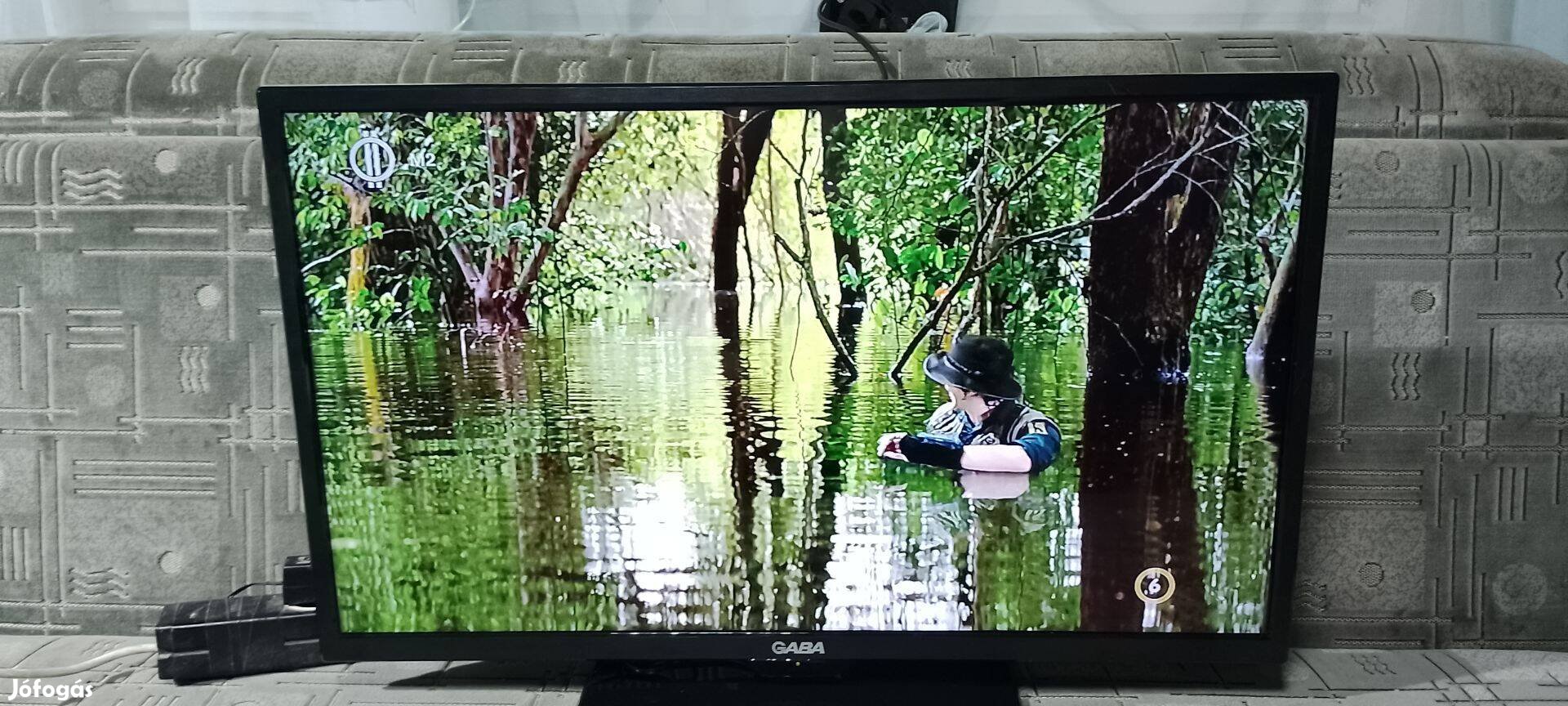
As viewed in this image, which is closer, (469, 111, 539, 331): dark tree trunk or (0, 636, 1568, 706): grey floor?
(469, 111, 539, 331): dark tree trunk

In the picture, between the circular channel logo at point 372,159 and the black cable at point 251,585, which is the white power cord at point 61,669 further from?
the circular channel logo at point 372,159

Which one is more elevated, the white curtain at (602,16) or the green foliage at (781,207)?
the white curtain at (602,16)

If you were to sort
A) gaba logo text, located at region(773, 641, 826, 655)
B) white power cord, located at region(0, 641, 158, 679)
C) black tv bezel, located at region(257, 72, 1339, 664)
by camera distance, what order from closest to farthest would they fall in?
black tv bezel, located at region(257, 72, 1339, 664), gaba logo text, located at region(773, 641, 826, 655), white power cord, located at region(0, 641, 158, 679)

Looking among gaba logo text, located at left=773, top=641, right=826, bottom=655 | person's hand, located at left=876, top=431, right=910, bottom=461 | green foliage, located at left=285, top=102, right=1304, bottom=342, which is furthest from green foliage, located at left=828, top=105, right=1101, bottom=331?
gaba logo text, located at left=773, top=641, right=826, bottom=655

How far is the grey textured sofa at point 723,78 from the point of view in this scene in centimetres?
107

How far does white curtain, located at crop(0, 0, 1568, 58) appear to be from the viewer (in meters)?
1.17

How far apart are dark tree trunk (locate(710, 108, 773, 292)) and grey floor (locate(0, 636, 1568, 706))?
48 cm

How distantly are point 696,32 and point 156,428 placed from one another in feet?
2.59

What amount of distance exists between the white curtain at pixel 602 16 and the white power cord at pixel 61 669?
741 mm

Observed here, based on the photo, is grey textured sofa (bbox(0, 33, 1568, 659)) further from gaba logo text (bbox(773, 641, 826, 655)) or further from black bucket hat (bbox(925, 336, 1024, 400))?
gaba logo text (bbox(773, 641, 826, 655))

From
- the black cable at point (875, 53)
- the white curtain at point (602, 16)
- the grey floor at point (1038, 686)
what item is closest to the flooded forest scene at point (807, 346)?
the grey floor at point (1038, 686)

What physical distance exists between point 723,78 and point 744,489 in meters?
0.47

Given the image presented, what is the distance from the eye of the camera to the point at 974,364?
0.89 meters

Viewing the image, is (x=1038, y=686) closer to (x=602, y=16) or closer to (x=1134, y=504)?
(x=1134, y=504)
